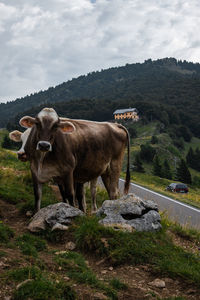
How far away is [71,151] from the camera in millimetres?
7594

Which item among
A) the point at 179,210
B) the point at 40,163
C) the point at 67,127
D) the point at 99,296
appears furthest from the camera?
the point at 179,210

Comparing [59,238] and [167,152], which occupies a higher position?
[59,238]

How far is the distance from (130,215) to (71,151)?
7.07 ft

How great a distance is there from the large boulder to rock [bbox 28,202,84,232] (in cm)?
72

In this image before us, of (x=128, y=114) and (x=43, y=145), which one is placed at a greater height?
(x=128, y=114)

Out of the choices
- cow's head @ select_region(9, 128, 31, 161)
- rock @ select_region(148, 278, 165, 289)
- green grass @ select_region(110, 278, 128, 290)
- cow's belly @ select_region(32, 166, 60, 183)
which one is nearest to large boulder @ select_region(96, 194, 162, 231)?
cow's belly @ select_region(32, 166, 60, 183)

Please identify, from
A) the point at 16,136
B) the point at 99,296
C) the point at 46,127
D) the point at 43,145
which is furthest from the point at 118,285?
the point at 16,136

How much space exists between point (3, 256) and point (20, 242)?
909 mm

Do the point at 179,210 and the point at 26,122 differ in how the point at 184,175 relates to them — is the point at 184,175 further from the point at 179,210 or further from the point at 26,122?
the point at 26,122

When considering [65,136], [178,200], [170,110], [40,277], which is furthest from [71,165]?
[170,110]

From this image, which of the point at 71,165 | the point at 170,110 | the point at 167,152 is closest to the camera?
the point at 71,165

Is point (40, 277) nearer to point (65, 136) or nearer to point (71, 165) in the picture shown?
point (71, 165)

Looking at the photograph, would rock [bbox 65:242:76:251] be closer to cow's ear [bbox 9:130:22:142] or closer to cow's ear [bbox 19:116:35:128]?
cow's ear [bbox 19:116:35:128]

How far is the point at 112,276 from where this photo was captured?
16.4 ft
